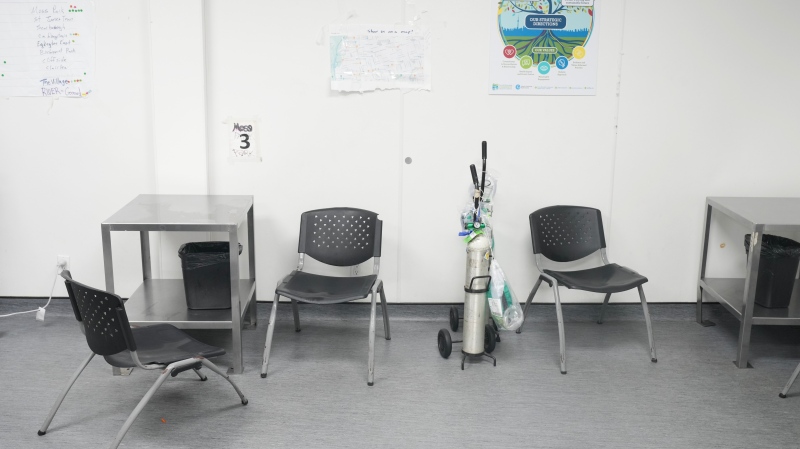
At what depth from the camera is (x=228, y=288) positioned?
3.71 meters

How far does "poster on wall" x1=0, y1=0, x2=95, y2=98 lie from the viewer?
4039 millimetres

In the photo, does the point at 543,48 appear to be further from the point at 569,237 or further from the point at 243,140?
the point at 243,140

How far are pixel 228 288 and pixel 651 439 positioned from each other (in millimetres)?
2135

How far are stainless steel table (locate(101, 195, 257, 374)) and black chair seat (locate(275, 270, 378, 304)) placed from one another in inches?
10.5

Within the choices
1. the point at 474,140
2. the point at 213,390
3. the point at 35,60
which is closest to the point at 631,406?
the point at 474,140

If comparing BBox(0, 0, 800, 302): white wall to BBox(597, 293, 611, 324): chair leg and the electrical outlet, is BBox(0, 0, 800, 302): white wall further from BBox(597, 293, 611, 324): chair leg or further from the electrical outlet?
BBox(597, 293, 611, 324): chair leg

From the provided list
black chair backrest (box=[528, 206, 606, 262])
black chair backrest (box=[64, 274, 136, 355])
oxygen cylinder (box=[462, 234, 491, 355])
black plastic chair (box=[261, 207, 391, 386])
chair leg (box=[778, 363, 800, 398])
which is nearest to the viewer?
black chair backrest (box=[64, 274, 136, 355])

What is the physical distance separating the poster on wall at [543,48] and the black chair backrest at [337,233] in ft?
3.48

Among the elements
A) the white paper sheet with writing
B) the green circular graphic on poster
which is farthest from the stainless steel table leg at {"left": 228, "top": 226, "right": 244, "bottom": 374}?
the green circular graphic on poster

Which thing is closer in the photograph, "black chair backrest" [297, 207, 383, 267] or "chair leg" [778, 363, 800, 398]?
"chair leg" [778, 363, 800, 398]

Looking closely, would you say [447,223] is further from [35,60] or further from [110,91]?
[35,60]

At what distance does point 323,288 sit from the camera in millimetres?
3793

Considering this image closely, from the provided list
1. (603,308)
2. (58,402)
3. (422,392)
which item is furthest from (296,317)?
(603,308)

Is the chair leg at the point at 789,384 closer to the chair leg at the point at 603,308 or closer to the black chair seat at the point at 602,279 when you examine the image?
the black chair seat at the point at 602,279
